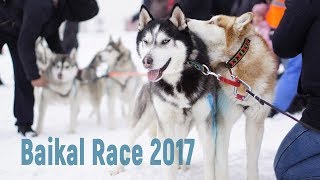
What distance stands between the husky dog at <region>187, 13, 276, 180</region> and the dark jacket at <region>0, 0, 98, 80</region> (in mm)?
1524

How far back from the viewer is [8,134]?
3.51 metres

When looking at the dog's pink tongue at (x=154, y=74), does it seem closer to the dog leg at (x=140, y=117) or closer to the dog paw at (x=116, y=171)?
the dog leg at (x=140, y=117)

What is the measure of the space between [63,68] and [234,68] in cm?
257

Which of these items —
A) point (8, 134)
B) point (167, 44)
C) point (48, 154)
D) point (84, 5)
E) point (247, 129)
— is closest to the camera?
point (167, 44)

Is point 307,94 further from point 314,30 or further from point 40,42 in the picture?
point 40,42

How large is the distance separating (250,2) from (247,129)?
3.30 feet

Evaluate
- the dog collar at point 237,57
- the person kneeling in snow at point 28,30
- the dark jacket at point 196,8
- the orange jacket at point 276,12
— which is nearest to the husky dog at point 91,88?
the person kneeling in snow at point 28,30

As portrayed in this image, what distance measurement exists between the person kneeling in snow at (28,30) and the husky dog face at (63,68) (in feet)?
1.87

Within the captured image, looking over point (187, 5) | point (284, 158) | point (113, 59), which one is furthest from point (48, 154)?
point (113, 59)

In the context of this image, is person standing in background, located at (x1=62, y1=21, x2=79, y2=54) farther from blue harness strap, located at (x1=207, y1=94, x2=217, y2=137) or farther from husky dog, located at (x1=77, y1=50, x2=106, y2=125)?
blue harness strap, located at (x1=207, y1=94, x2=217, y2=137)

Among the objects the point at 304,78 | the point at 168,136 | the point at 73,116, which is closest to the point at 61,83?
the point at 73,116

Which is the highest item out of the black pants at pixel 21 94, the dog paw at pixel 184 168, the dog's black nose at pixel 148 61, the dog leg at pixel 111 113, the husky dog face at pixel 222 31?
the husky dog face at pixel 222 31

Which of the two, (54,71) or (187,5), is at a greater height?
(187,5)

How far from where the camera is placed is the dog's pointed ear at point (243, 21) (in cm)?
188
